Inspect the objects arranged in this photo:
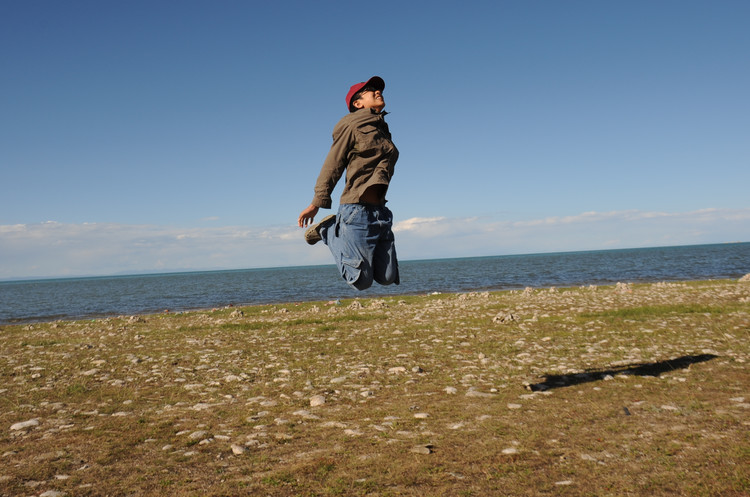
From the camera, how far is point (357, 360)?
434 inches

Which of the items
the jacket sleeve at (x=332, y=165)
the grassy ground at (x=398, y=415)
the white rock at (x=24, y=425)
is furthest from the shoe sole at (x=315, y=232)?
the white rock at (x=24, y=425)

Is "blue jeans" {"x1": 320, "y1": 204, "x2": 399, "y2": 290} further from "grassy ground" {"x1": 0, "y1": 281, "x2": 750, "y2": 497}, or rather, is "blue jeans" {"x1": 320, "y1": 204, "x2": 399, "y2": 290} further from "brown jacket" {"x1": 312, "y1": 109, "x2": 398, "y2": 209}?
"grassy ground" {"x1": 0, "y1": 281, "x2": 750, "y2": 497}

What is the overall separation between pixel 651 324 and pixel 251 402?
1205 cm

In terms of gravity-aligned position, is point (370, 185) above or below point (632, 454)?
above

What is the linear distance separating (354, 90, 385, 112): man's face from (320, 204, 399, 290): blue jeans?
1462 millimetres

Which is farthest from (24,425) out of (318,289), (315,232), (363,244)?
(318,289)

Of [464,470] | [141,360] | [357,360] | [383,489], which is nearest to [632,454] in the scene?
[464,470]

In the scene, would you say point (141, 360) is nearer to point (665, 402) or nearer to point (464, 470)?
point (464, 470)

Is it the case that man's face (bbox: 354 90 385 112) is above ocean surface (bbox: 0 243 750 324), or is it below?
above

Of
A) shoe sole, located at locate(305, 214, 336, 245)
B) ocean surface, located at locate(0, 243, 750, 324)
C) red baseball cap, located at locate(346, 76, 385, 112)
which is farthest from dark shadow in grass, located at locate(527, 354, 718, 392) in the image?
ocean surface, located at locate(0, 243, 750, 324)

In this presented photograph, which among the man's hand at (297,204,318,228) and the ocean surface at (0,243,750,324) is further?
the ocean surface at (0,243,750,324)

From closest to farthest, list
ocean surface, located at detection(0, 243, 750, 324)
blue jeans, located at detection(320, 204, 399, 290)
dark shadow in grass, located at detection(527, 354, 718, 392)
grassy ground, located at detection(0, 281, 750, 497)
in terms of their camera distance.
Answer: grassy ground, located at detection(0, 281, 750, 497) < blue jeans, located at detection(320, 204, 399, 290) < dark shadow in grass, located at detection(527, 354, 718, 392) < ocean surface, located at detection(0, 243, 750, 324)

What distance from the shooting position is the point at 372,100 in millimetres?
6816

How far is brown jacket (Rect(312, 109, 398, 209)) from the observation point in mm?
6500
